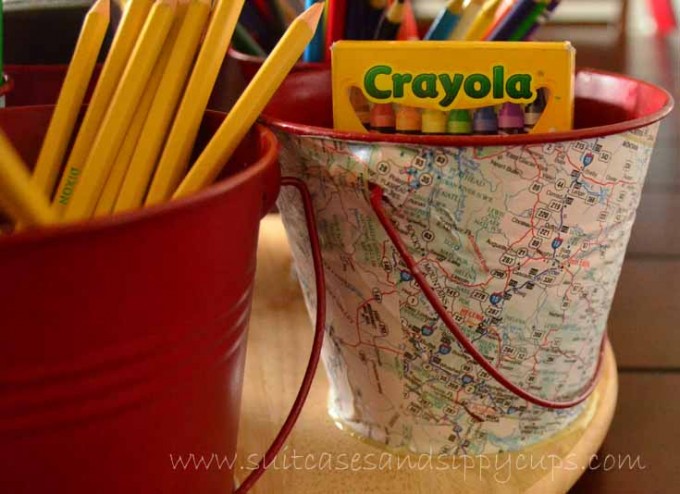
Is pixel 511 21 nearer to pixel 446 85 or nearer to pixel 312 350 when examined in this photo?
pixel 446 85

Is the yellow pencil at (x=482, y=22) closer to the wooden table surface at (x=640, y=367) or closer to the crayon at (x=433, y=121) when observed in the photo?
the crayon at (x=433, y=121)

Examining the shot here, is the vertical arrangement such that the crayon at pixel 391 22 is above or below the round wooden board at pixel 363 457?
above

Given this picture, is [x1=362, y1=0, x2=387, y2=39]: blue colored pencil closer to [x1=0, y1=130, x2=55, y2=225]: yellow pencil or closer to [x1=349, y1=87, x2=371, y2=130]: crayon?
[x1=349, y1=87, x2=371, y2=130]: crayon

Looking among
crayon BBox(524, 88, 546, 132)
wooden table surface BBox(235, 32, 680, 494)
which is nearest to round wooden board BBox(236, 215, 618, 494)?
wooden table surface BBox(235, 32, 680, 494)

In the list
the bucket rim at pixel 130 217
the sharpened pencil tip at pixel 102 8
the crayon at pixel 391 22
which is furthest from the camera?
the crayon at pixel 391 22

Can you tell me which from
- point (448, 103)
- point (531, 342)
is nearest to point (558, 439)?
point (531, 342)

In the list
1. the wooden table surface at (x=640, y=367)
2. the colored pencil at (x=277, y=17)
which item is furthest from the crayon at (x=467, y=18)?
the wooden table surface at (x=640, y=367)

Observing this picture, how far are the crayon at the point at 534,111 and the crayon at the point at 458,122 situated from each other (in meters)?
0.03

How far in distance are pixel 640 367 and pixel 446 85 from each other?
0.81 ft

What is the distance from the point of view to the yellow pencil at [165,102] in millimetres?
313

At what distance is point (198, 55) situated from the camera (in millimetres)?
331

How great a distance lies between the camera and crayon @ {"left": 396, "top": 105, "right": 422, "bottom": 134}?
387 millimetres

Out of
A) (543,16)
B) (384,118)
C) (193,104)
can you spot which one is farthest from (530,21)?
(193,104)

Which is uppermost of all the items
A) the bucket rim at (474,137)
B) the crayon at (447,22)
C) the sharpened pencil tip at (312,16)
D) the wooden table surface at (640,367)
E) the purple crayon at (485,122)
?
the sharpened pencil tip at (312,16)
